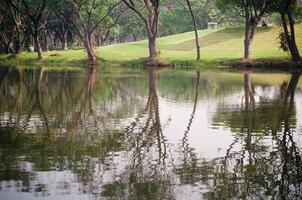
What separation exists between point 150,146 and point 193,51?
61477 millimetres

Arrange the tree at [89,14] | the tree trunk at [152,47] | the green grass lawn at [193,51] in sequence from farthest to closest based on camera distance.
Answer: the green grass lawn at [193,51], the tree at [89,14], the tree trunk at [152,47]

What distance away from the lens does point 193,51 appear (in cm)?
7769

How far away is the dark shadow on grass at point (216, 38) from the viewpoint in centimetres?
8381

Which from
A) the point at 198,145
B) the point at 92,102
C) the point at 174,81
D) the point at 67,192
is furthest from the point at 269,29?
the point at 67,192

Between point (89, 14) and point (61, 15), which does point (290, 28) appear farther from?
point (61, 15)

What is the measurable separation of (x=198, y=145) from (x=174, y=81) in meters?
26.3

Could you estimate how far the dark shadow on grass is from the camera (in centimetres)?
8381

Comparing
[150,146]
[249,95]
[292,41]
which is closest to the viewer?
[150,146]

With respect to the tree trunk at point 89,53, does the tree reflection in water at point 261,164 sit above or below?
→ below

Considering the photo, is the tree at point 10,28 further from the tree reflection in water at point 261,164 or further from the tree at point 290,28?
the tree reflection in water at point 261,164

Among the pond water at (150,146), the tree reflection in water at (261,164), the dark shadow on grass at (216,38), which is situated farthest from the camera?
the dark shadow on grass at (216,38)

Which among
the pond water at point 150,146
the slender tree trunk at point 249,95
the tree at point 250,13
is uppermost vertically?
the tree at point 250,13

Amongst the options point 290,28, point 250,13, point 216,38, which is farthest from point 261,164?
point 216,38

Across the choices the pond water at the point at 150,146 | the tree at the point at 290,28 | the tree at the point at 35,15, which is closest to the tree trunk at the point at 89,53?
the tree at the point at 35,15
